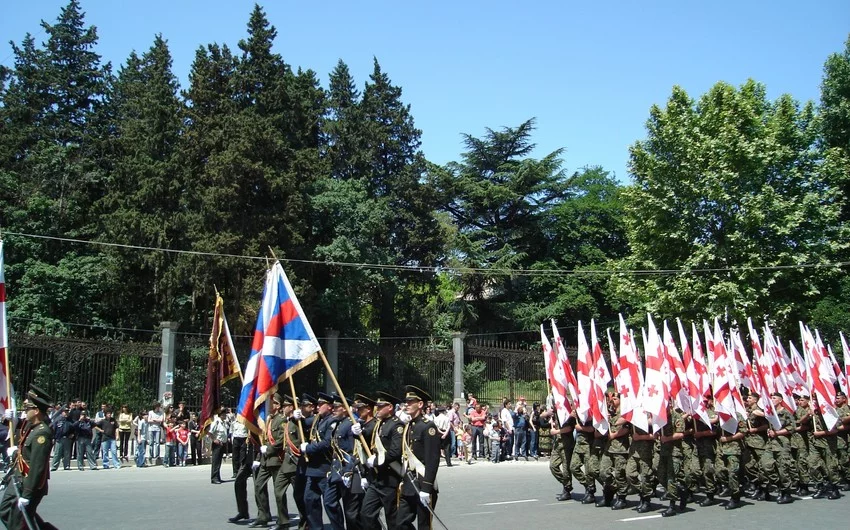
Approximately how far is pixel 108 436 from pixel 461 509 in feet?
37.4

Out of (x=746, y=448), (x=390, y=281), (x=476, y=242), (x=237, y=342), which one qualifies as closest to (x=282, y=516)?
(x=746, y=448)

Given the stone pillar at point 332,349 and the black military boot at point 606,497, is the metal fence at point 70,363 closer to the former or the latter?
the stone pillar at point 332,349

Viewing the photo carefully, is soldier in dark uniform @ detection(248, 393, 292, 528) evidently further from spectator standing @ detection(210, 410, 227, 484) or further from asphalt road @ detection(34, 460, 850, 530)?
spectator standing @ detection(210, 410, 227, 484)

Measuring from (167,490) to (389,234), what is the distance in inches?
920

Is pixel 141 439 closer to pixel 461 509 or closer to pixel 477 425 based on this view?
pixel 477 425

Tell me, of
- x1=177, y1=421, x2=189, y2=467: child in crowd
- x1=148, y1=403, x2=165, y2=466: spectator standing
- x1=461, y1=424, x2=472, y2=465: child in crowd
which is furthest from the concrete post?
x1=461, y1=424, x2=472, y2=465: child in crowd

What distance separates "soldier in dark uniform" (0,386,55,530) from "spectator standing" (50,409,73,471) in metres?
11.2

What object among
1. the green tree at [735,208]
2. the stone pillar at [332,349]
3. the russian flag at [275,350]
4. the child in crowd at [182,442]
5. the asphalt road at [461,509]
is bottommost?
the asphalt road at [461,509]

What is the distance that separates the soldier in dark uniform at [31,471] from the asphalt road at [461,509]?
261 cm

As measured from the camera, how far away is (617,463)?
13.0m

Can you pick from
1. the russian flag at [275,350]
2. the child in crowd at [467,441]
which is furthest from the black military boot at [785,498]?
the child in crowd at [467,441]

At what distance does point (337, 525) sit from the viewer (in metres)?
9.66

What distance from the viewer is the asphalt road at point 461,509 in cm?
1109

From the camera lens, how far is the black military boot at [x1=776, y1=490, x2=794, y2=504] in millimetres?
13448
